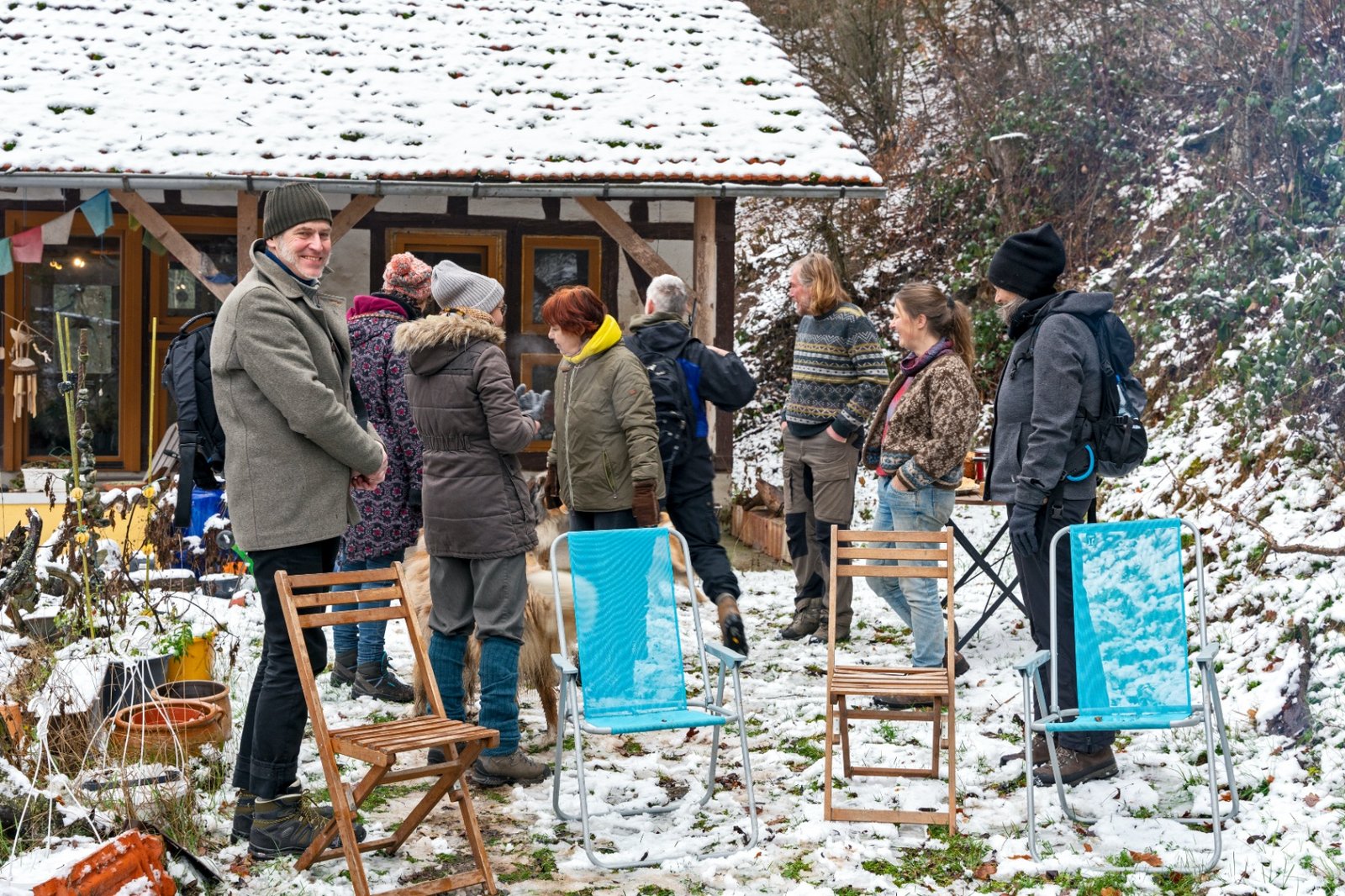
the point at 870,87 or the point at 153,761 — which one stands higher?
the point at 870,87

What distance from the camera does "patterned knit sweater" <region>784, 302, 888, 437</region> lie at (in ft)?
21.8

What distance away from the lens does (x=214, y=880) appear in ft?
12.2

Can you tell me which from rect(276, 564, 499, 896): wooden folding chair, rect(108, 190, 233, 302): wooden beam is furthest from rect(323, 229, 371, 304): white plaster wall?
rect(276, 564, 499, 896): wooden folding chair

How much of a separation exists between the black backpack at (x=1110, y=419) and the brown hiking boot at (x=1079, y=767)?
0.92m

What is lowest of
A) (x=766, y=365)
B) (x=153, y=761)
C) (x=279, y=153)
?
(x=766, y=365)

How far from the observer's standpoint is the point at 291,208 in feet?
12.8

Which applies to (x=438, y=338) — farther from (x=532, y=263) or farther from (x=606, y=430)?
(x=532, y=263)

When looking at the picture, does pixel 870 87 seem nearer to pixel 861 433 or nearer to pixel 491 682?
pixel 861 433

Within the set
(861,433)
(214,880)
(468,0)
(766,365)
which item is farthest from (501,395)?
(766,365)

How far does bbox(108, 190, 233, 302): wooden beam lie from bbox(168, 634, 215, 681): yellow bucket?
5.24 metres

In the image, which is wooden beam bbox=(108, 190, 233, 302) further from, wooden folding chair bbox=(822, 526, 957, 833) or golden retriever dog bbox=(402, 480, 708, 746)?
wooden folding chair bbox=(822, 526, 957, 833)

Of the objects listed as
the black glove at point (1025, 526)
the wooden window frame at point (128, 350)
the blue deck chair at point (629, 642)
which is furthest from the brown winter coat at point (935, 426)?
the wooden window frame at point (128, 350)

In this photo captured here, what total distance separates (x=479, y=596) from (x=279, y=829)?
1.10m

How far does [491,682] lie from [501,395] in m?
1.03
